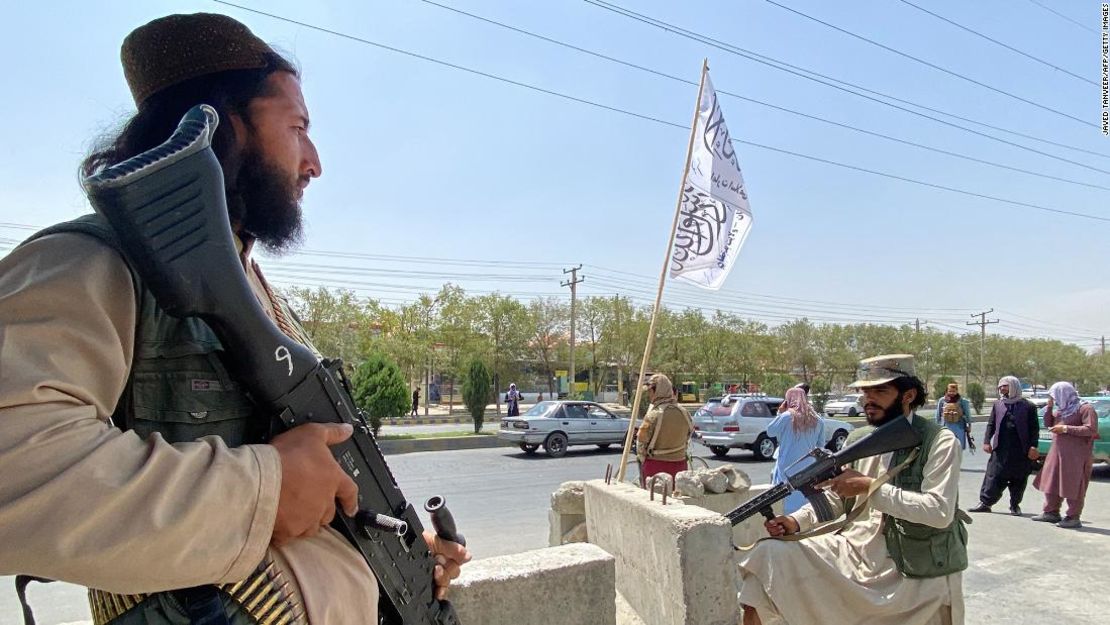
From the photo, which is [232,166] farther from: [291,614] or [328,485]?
[291,614]

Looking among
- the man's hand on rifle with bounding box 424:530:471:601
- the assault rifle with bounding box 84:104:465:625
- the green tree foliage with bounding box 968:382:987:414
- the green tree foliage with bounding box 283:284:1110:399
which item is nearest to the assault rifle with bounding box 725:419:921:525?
the man's hand on rifle with bounding box 424:530:471:601

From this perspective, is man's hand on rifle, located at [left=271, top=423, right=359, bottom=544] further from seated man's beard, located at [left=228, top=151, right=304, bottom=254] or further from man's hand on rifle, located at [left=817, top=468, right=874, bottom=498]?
man's hand on rifle, located at [left=817, top=468, right=874, bottom=498]

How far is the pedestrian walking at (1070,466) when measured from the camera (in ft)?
23.1

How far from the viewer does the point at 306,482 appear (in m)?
0.94

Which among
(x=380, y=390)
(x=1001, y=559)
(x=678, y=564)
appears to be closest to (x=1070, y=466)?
(x=1001, y=559)

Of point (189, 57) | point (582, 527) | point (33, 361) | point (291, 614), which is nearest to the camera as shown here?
point (33, 361)

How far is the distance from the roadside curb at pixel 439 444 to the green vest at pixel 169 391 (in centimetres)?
1440

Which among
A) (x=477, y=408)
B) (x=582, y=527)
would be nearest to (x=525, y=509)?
(x=582, y=527)

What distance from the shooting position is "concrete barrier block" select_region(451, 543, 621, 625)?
8.07 feet

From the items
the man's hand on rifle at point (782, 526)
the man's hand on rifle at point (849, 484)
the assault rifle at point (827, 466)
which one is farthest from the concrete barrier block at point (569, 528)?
the man's hand on rifle at point (849, 484)

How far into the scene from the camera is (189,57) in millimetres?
1140

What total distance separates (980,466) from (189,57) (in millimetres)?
15183

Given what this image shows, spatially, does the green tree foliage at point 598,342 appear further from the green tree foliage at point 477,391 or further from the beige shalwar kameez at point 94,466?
the beige shalwar kameez at point 94,466

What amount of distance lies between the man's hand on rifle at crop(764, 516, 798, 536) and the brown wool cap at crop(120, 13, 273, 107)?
9.54 ft
